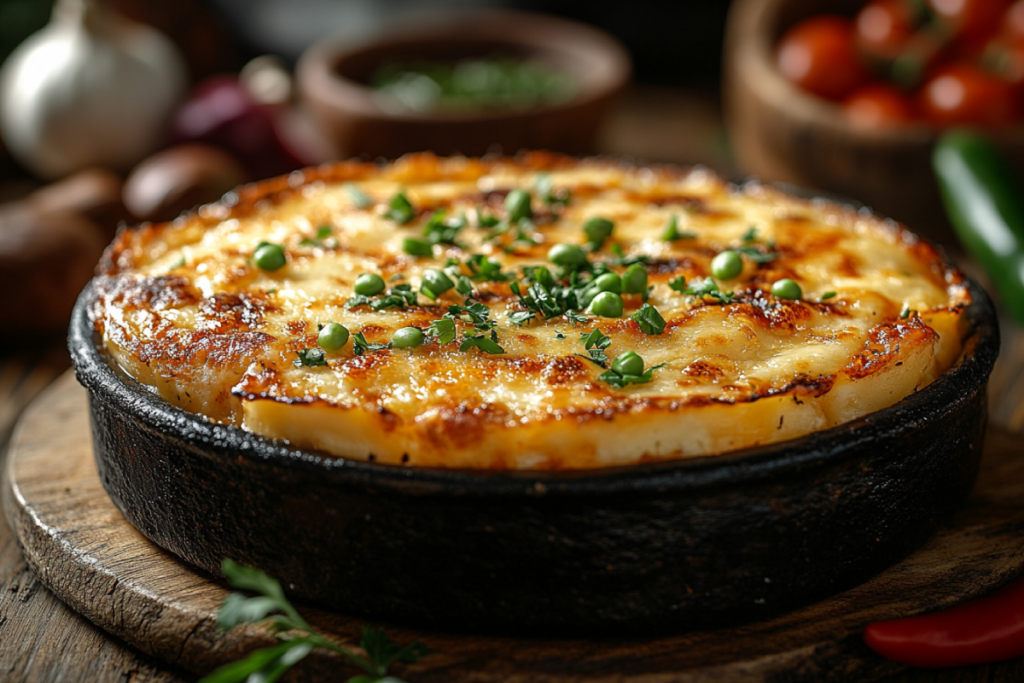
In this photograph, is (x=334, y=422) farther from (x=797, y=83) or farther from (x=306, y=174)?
(x=797, y=83)

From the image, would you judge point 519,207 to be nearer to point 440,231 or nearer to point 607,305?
point 440,231

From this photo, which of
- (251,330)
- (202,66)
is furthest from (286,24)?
(251,330)

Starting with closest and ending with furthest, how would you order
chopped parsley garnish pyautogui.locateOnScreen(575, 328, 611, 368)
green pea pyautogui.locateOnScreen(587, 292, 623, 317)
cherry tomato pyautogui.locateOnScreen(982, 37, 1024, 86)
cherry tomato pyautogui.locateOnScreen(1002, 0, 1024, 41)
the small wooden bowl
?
chopped parsley garnish pyautogui.locateOnScreen(575, 328, 611, 368) → green pea pyautogui.locateOnScreen(587, 292, 623, 317) → the small wooden bowl → cherry tomato pyautogui.locateOnScreen(982, 37, 1024, 86) → cherry tomato pyautogui.locateOnScreen(1002, 0, 1024, 41)

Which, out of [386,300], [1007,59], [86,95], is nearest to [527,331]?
[386,300]

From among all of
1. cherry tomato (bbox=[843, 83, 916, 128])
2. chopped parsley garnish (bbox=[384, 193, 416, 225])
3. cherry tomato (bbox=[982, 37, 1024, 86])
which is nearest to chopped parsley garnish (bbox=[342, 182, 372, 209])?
chopped parsley garnish (bbox=[384, 193, 416, 225])

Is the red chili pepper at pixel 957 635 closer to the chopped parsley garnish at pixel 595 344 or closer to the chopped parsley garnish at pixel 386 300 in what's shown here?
the chopped parsley garnish at pixel 595 344

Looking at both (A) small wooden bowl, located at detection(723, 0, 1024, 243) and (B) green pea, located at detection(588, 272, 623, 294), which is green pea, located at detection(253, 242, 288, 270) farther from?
(A) small wooden bowl, located at detection(723, 0, 1024, 243)
